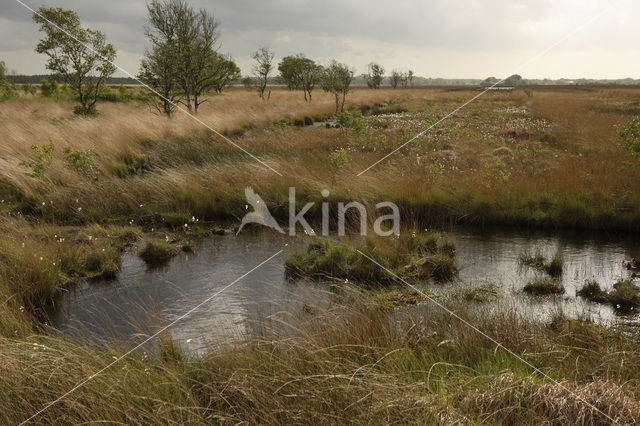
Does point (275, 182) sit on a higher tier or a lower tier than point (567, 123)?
lower

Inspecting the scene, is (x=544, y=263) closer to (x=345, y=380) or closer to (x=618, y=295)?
(x=618, y=295)

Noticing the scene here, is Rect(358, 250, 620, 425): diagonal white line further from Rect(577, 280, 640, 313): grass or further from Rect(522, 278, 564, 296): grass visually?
Rect(577, 280, 640, 313): grass

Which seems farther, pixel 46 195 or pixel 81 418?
pixel 46 195

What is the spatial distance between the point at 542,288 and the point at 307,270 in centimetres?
397

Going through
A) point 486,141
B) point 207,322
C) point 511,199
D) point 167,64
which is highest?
point 167,64

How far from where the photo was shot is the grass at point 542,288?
301 inches

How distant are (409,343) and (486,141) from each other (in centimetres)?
1689

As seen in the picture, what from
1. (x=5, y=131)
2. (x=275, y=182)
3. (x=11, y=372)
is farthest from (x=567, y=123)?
(x=11, y=372)

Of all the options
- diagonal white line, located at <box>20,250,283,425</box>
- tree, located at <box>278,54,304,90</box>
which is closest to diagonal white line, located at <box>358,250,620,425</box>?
diagonal white line, located at <box>20,250,283,425</box>

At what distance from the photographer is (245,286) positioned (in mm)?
8070

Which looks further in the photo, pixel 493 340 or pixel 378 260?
pixel 378 260

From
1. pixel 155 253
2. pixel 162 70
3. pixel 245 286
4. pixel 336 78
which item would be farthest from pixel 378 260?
pixel 336 78

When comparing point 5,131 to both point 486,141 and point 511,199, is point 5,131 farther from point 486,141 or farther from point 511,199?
point 486,141

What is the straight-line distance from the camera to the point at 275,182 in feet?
41.7
